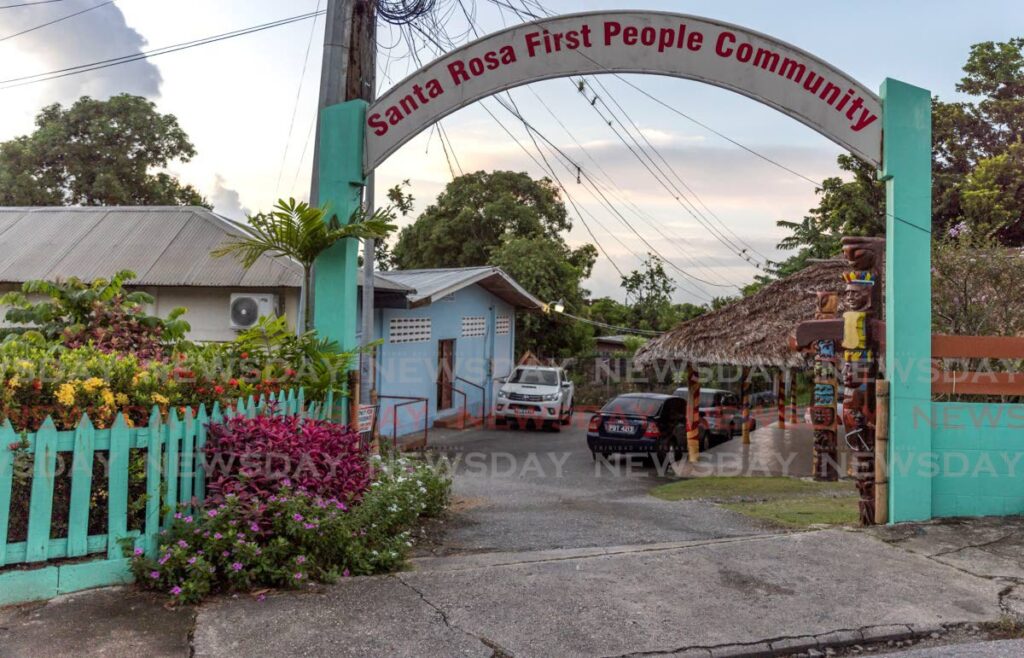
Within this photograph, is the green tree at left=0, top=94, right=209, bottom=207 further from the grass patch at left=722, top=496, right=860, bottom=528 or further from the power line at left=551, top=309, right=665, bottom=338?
the grass patch at left=722, top=496, right=860, bottom=528

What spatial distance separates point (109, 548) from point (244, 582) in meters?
0.94

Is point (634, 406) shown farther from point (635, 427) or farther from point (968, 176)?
point (968, 176)

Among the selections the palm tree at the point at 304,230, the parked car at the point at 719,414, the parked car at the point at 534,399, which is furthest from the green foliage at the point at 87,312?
the parked car at the point at 534,399

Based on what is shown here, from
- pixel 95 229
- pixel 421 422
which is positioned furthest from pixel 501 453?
pixel 95 229

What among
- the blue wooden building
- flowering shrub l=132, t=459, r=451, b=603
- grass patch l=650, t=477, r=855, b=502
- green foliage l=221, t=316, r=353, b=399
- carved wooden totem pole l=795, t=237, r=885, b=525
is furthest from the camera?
the blue wooden building

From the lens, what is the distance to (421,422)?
65.7 ft

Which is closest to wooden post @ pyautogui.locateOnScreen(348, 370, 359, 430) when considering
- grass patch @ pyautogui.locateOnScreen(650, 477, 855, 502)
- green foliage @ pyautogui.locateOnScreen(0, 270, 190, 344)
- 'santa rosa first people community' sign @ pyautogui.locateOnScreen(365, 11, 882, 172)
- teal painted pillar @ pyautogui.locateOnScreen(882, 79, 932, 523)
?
green foliage @ pyautogui.locateOnScreen(0, 270, 190, 344)

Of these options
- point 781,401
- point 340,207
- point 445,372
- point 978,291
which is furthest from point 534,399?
point 340,207

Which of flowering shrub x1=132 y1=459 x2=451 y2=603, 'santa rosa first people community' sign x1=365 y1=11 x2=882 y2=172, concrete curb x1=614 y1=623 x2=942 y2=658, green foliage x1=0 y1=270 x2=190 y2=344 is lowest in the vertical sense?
concrete curb x1=614 y1=623 x2=942 y2=658

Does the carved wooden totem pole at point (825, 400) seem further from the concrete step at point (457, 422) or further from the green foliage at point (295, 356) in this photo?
the concrete step at point (457, 422)

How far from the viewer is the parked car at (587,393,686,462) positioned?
15.1m

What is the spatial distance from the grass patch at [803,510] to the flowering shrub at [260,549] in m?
4.42

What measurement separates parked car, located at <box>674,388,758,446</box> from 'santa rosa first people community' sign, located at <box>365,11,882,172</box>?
10827 mm

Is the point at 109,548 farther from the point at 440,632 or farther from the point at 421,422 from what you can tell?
the point at 421,422
